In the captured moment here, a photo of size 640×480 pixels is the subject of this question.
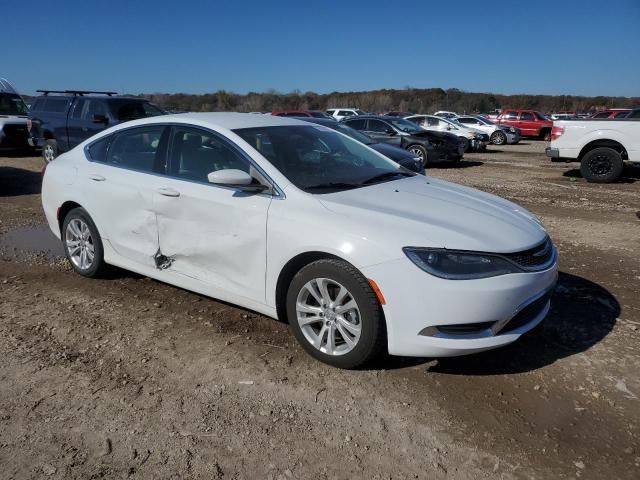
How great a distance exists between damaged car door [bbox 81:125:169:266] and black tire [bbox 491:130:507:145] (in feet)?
78.7

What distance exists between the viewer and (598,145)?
1203cm

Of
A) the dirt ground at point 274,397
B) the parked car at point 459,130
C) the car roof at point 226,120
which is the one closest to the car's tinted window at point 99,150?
the car roof at point 226,120

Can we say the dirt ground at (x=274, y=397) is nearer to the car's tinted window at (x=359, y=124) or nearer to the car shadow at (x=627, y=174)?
the car shadow at (x=627, y=174)

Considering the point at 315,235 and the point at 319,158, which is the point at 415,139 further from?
the point at 315,235

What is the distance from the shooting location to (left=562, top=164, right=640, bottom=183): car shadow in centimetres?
1256

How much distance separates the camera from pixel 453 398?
3.11 m

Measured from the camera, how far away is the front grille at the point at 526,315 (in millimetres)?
3162

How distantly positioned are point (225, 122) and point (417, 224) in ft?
6.11

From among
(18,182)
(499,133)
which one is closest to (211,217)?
(18,182)

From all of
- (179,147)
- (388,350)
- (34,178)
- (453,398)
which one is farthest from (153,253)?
Result: (34,178)

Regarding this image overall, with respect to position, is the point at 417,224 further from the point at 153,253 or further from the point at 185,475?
the point at 153,253

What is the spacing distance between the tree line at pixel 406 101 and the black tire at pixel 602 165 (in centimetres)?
6103

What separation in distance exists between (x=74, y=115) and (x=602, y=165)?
12.6 metres

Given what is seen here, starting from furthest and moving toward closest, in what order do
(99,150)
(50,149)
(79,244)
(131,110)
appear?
(50,149) < (131,110) < (79,244) < (99,150)
